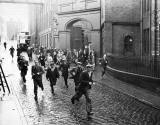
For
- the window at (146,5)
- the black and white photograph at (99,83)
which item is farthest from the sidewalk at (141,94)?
the window at (146,5)

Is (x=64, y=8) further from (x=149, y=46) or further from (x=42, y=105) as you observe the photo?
(x=42, y=105)

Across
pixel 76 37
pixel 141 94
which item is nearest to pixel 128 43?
pixel 76 37

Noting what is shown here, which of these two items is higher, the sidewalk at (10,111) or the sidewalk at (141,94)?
the sidewalk at (10,111)

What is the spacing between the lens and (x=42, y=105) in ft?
38.1

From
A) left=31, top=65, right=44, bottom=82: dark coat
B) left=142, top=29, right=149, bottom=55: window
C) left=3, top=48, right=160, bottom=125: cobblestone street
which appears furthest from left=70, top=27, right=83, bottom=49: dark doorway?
left=31, top=65, right=44, bottom=82: dark coat

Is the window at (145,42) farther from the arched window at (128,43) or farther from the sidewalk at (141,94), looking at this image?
the sidewalk at (141,94)

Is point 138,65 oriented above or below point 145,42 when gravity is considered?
below

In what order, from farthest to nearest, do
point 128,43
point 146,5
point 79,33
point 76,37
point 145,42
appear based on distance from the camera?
point 76,37 < point 79,33 < point 128,43 < point 145,42 < point 146,5

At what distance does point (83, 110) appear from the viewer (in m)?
10.6

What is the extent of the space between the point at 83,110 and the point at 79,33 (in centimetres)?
2923

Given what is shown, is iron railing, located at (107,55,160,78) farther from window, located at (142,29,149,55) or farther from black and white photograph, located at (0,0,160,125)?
window, located at (142,29,149,55)

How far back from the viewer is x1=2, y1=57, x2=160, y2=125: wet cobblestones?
29.7ft

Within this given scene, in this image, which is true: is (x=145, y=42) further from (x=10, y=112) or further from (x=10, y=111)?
(x=10, y=112)

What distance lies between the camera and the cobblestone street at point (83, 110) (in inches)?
357
